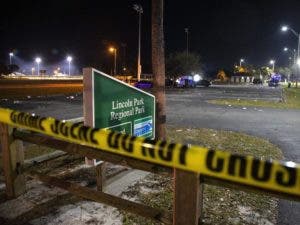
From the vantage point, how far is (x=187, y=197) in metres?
2.72

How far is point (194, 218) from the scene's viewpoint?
2.73m

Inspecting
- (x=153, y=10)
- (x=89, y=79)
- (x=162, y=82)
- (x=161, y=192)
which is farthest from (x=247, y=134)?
(x=89, y=79)

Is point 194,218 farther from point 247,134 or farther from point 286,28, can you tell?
point 286,28

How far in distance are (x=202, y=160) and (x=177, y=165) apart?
21 cm

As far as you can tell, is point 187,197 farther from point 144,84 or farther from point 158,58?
point 144,84

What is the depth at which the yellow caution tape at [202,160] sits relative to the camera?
1955mm

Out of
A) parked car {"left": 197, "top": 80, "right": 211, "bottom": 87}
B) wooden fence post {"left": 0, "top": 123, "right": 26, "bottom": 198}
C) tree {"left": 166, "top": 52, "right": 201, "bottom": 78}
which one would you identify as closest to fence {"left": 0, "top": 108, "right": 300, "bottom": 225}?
wooden fence post {"left": 0, "top": 123, "right": 26, "bottom": 198}

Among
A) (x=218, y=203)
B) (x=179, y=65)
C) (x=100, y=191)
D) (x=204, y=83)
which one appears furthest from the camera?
(x=179, y=65)

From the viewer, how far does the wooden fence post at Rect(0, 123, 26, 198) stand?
4520 mm

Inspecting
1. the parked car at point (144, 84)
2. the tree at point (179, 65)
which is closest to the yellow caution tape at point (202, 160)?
the parked car at point (144, 84)

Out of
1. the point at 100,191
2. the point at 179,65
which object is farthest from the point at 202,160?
the point at 179,65

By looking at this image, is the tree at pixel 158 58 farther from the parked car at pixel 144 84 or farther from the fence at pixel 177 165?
the parked car at pixel 144 84

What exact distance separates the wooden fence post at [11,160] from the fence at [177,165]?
347 mm

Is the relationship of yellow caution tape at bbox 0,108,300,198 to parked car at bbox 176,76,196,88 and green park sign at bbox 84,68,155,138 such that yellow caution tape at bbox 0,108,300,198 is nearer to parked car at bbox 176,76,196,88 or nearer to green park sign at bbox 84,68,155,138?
green park sign at bbox 84,68,155,138
